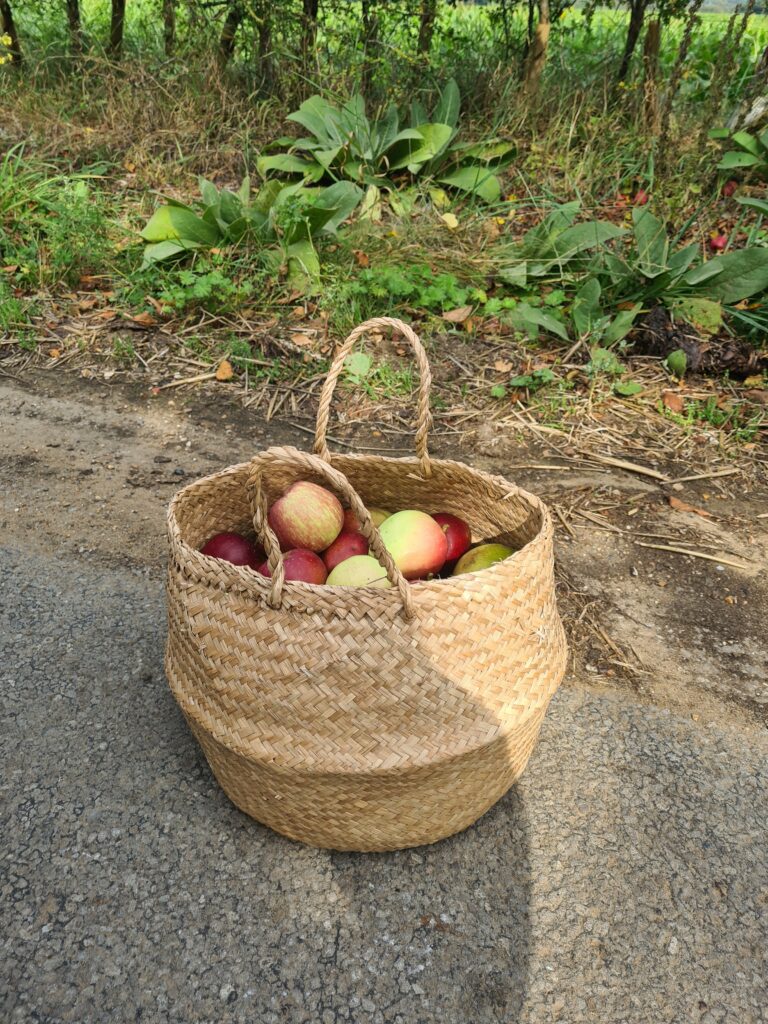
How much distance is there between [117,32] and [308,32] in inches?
51.5

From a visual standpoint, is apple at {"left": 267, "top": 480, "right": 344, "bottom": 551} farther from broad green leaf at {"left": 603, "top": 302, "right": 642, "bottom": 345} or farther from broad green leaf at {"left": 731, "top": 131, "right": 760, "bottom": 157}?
broad green leaf at {"left": 731, "top": 131, "right": 760, "bottom": 157}

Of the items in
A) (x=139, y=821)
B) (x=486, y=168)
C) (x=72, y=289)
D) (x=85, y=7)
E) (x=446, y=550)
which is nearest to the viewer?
(x=139, y=821)

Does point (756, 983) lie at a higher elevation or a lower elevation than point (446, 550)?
lower

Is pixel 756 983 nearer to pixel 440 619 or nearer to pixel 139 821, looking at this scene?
pixel 440 619

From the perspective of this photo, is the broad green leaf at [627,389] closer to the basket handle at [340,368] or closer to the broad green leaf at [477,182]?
the broad green leaf at [477,182]

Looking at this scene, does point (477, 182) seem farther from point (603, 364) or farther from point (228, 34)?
point (228, 34)

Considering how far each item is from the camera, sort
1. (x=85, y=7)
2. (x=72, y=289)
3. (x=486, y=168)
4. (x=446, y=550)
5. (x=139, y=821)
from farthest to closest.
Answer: (x=85, y=7) < (x=486, y=168) < (x=72, y=289) < (x=446, y=550) < (x=139, y=821)

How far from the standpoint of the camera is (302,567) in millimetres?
1814

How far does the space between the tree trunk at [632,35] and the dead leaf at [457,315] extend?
2.10m

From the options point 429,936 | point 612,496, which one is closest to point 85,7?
point 612,496

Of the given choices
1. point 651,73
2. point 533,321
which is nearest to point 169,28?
point 651,73

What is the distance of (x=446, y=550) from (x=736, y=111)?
3.74 m

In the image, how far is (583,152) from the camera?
4641 millimetres

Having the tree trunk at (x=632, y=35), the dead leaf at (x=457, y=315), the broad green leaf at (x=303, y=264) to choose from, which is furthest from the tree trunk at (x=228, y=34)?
the dead leaf at (x=457, y=315)
